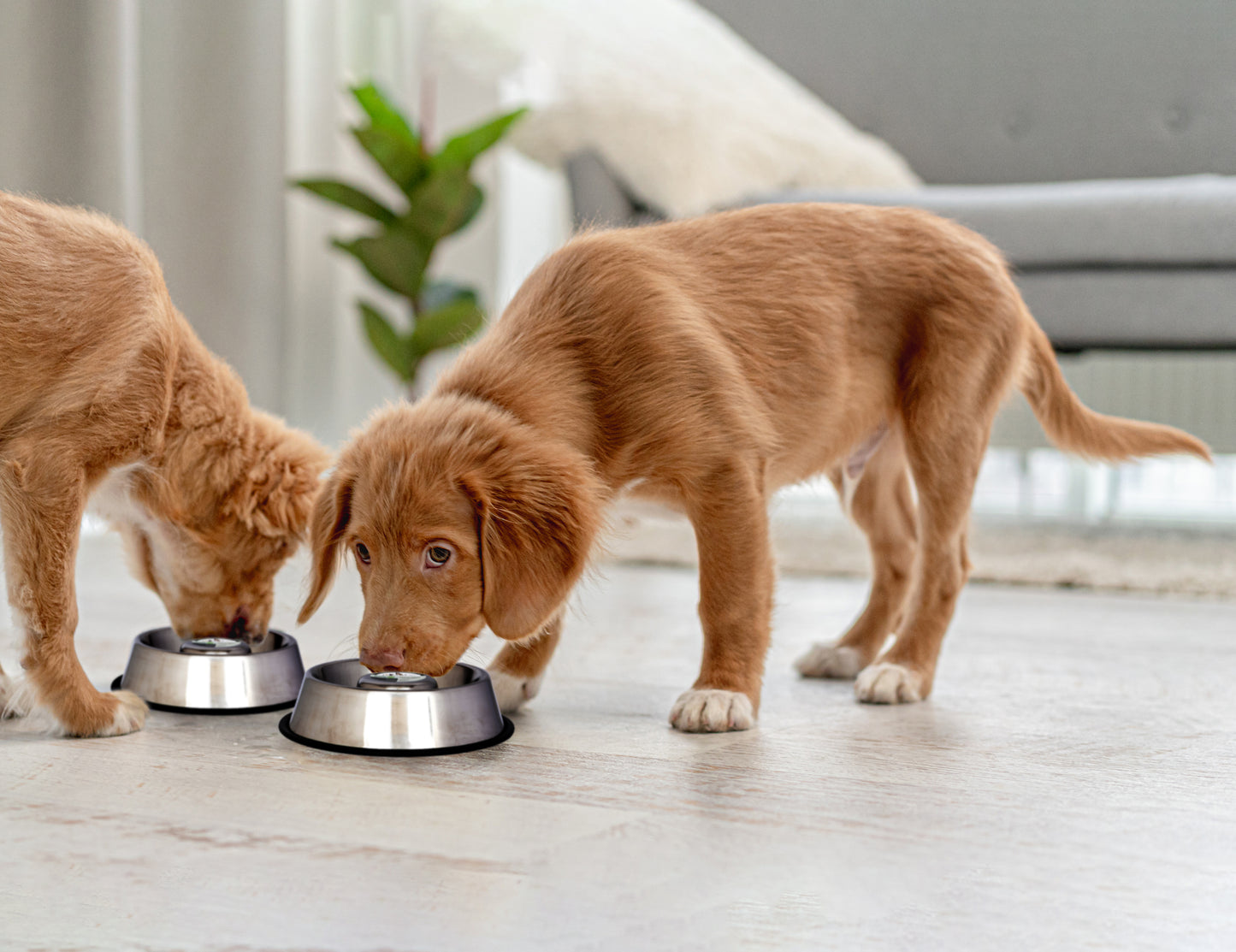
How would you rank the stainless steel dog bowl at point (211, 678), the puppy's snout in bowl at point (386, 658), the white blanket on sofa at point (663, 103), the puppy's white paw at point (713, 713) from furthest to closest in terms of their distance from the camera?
the white blanket on sofa at point (663, 103), the stainless steel dog bowl at point (211, 678), the puppy's white paw at point (713, 713), the puppy's snout in bowl at point (386, 658)

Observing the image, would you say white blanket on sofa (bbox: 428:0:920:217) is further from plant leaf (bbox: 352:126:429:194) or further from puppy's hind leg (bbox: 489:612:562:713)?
puppy's hind leg (bbox: 489:612:562:713)

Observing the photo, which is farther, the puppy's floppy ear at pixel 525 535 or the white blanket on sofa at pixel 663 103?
the white blanket on sofa at pixel 663 103

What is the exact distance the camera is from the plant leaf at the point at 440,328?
513 cm

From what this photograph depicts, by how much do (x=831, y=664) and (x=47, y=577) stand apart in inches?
57.7

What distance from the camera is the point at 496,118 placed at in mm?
4895

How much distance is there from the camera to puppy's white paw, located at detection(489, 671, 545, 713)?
6.68 feet

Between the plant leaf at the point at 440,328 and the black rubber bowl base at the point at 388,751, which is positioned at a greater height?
the plant leaf at the point at 440,328

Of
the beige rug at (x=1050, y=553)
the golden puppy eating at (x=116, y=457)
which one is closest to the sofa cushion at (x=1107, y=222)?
the beige rug at (x=1050, y=553)

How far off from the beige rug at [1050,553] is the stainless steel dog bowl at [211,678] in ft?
4.07

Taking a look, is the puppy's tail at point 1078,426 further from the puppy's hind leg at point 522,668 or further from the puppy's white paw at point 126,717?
the puppy's white paw at point 126,717

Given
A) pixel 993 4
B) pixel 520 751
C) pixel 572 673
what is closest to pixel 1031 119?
pixel 993 4

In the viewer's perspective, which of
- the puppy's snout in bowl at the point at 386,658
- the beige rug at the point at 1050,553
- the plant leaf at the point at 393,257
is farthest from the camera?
the plant leaf at the point at 393,257

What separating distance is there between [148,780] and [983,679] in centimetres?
157

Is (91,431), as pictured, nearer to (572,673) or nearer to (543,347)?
(543,347)
